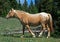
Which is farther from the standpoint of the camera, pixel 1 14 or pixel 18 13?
pixel 1 14

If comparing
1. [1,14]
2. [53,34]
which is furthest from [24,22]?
[1,14]

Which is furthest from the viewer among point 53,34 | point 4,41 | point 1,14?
point 1,14

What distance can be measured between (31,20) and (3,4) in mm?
50511

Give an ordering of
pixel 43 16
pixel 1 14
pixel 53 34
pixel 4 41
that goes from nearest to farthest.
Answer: pixel 4 41 < pixel 43 16 < pixel 53 34 < pixel 1 14

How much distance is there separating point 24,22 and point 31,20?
51 cm

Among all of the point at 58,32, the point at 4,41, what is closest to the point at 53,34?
the point at 58,32

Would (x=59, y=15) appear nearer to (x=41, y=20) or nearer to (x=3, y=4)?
(x=41, y=20)

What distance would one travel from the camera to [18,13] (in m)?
17.7

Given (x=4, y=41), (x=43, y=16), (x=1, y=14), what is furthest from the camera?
(x=1, y=14)

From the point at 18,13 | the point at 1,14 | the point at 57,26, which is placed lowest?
the point at 1,14

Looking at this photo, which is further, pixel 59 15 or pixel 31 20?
pixel 59 15

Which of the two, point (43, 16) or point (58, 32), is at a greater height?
point (43, 16)

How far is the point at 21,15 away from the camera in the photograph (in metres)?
17.6

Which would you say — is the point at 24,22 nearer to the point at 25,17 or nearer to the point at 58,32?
the point at 25,17
